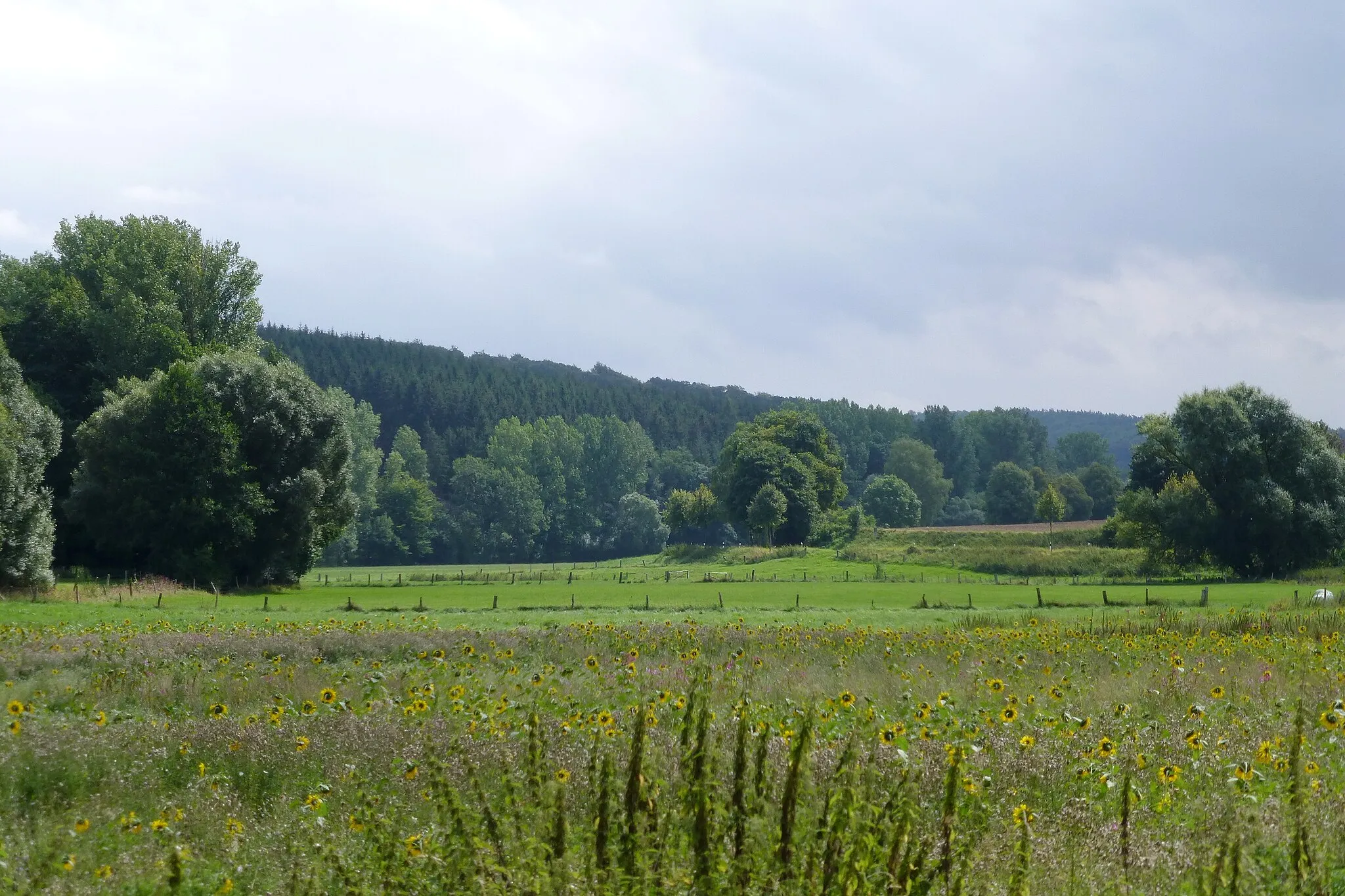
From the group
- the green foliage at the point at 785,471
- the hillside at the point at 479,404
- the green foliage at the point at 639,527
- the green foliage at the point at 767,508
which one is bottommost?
the green foliage at the point at 639,527

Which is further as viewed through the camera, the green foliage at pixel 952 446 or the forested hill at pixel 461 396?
the green foliage at pixel 952 446

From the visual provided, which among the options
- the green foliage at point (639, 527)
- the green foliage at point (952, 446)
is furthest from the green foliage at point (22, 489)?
the green foliage at point (952, 446)

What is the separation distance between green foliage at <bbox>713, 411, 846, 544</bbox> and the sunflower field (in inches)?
3351

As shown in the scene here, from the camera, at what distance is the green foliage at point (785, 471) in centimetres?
10662

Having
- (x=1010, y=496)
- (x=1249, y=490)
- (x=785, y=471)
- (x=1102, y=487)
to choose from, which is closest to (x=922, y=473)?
(x=1010, y=496)

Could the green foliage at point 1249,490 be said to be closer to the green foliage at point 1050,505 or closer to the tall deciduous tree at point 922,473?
the green foliage at point 1050,505

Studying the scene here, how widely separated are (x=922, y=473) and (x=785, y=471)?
223 feet

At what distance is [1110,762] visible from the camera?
945cm

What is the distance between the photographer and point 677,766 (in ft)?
28.1

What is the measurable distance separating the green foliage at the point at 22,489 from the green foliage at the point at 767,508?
6440 cm

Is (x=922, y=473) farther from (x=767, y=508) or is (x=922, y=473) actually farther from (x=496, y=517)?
(x=767, y=508)

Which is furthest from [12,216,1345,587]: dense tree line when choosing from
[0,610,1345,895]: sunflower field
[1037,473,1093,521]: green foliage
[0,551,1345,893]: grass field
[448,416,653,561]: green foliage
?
[1037,473,1093,521]: green foliage

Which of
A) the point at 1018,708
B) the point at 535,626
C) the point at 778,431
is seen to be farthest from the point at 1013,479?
the point at 1018,708

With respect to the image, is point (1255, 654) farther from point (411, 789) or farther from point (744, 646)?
point (411, 789)
